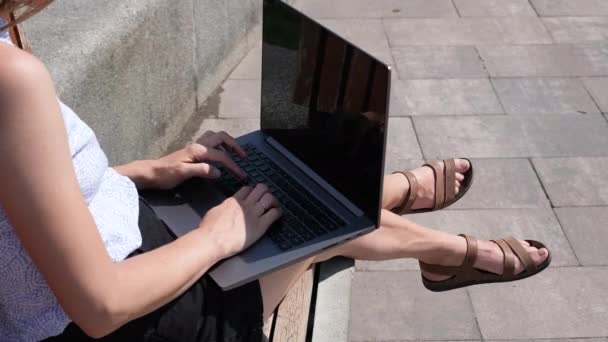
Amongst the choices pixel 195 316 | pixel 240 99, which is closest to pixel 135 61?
pixel 240 99

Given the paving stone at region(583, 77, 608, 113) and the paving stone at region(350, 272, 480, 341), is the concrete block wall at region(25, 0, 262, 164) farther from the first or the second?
the paving stone at region(583, 77, 608, 113)

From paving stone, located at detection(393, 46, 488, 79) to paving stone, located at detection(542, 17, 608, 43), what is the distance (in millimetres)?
624

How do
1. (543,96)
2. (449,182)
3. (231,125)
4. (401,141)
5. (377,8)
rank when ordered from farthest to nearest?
1. (377,8)
2. (543,96)
3. (231,125)
4. (401,141)
5. (449,182)

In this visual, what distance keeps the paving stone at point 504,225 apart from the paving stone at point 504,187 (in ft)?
0.16

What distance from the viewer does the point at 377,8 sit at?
216 inches

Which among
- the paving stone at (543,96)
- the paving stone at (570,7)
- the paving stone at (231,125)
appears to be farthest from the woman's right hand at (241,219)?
the paving stone at (570,7)

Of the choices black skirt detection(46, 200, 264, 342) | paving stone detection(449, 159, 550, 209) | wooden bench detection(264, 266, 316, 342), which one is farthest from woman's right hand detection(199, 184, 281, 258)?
paving stone detection(449, 159, 550, 209)

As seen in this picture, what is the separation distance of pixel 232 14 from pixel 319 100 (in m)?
2.44

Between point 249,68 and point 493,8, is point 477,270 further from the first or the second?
point 493,8

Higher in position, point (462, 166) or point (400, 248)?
point (400, 248)

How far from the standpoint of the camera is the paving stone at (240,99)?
435 centimetres

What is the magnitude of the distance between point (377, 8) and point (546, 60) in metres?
1.22

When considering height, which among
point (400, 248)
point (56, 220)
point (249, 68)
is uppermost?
point (56, 220)

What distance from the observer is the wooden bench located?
253cm
